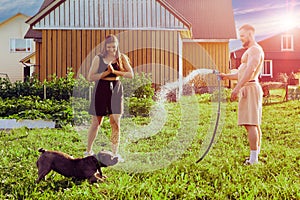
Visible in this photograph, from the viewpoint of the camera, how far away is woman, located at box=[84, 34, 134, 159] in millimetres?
3760

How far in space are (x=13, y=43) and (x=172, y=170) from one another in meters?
20.3

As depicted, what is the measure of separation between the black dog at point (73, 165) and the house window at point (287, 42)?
16179 mm

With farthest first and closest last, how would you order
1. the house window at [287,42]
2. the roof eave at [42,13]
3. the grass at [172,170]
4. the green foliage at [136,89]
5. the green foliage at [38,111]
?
the house window at [287,42]
the roof eave at [42,13]
the green foliage at [136,89]
the green foliage at [38,111]
the grass at [172,170]

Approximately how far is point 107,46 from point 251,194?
1.61 m

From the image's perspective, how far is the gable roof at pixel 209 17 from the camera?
50.9 feet

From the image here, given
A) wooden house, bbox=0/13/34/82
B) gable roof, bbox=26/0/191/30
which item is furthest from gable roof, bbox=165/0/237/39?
wooden house, bbox=0/13/34/82

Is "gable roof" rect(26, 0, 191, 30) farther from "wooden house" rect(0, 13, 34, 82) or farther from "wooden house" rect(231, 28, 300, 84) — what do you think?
"wooden house" rect(0, 13, 34, 82)

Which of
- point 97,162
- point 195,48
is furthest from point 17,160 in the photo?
point 195,48

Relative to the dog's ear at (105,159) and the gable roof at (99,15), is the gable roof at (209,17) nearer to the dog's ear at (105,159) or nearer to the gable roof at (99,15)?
the gable roof at (99,15)

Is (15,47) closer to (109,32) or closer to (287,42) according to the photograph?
(287,42)

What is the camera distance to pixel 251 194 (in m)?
2.84

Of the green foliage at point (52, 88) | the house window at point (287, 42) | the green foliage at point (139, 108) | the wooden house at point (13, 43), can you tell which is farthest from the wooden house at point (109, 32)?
the wooden house at point (13, 43)

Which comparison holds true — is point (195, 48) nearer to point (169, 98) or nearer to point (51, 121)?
point (169, 98)

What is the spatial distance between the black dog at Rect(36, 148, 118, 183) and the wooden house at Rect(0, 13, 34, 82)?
64.6 feet
